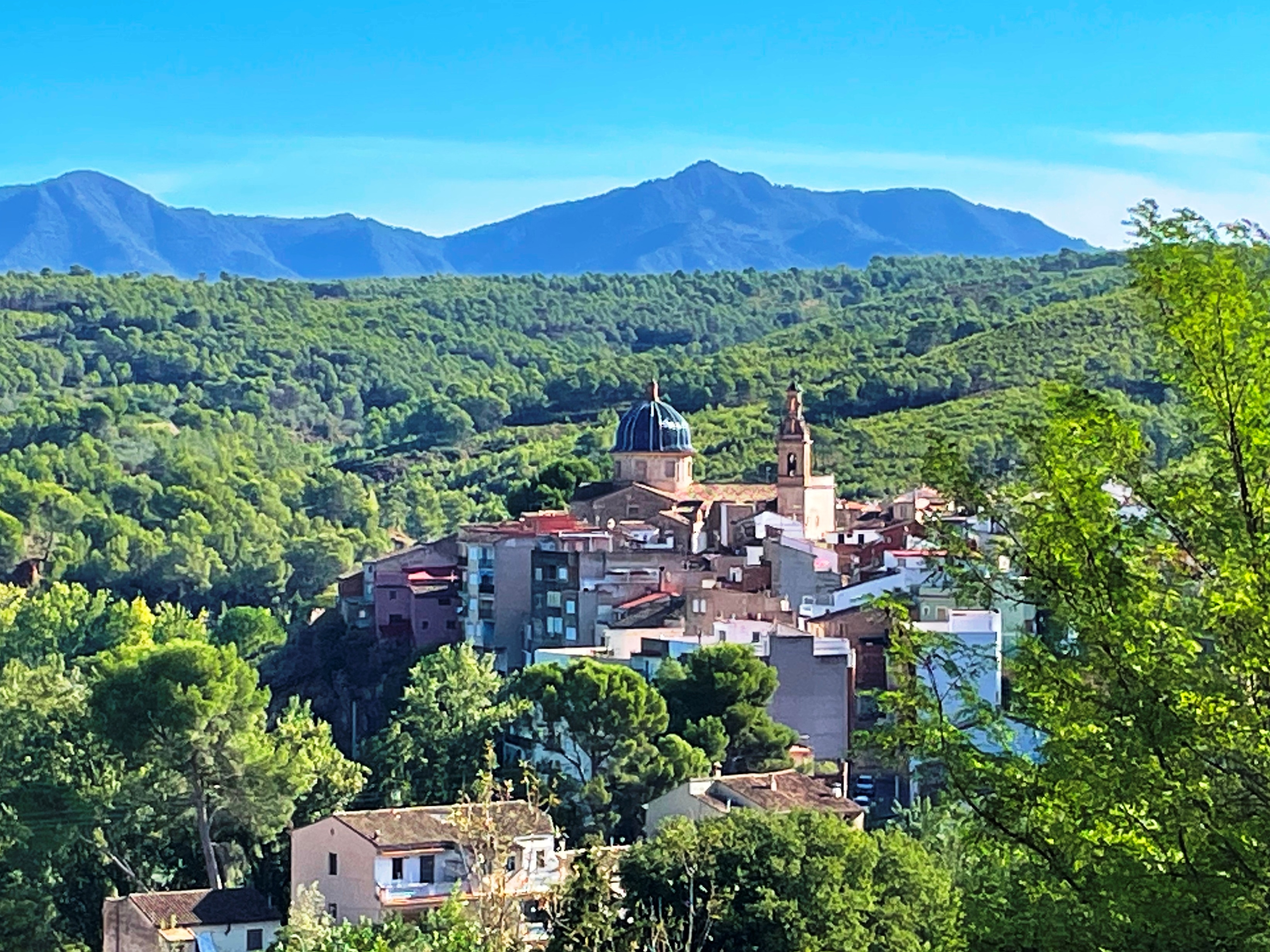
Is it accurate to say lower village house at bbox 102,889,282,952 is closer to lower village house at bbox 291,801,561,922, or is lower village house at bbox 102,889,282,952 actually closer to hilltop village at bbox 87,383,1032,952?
hilltop village at bbox 87,383,1032,952

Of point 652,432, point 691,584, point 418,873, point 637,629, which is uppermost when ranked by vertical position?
point 652,432

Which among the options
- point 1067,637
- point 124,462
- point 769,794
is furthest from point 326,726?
point 124,462

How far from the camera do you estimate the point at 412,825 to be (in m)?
33.5

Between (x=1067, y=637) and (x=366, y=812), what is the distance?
80.8 feet

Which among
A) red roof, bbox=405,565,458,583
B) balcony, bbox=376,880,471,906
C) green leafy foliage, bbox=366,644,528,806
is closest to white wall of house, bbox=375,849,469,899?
balcony, bbox=376,880,471,906

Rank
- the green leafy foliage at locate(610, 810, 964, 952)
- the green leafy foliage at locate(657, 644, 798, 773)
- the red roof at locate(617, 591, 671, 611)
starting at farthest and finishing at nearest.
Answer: the red roof at locate(617, 591, 671, 611) < the green leafy foliage at locate(657, 644, 798, 773) < the green leafy foliage at locate(610, 810, 964, 952)

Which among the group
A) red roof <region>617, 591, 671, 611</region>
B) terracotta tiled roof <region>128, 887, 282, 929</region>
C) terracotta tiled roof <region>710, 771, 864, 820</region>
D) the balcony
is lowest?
terracotta tiled roof <region>128, 887, 282, 929</region>

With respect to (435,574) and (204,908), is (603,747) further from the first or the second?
(435,574)

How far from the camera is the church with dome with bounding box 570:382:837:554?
55844mm

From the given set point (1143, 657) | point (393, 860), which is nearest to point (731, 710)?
point (393, 860)

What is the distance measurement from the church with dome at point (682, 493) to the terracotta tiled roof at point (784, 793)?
58.3ft

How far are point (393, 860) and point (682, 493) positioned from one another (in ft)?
91.4

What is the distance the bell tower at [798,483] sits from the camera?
56969 millimetres

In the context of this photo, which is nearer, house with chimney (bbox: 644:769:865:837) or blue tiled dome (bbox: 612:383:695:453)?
house with chimney (bbox: 644:769:865:837)
